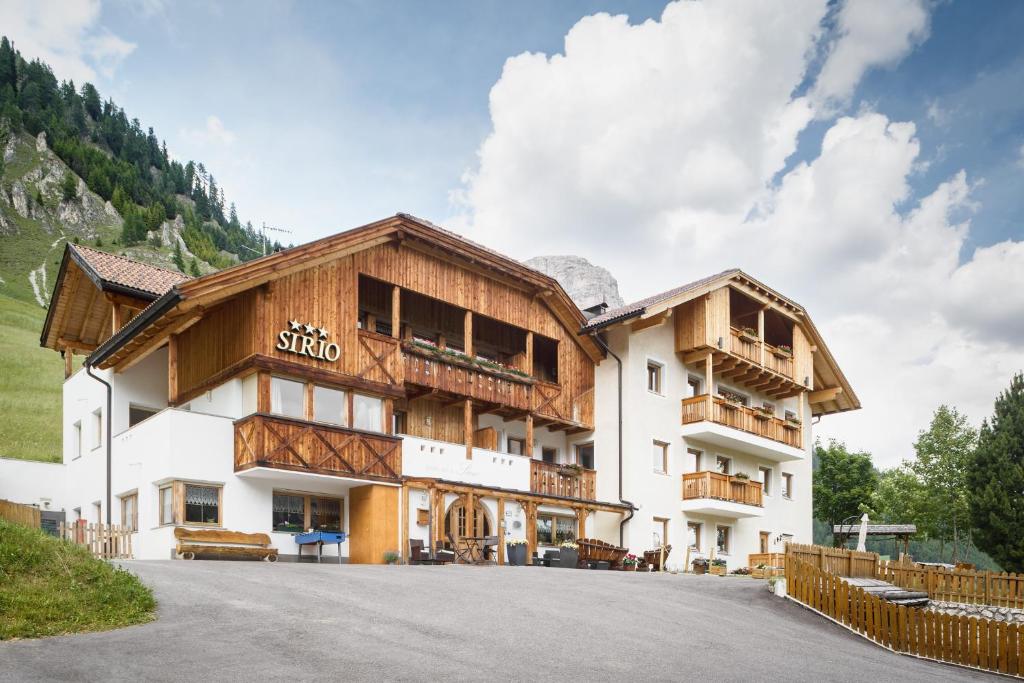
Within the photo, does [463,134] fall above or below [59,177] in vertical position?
below

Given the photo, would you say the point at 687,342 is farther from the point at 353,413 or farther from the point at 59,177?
the point at 59,177

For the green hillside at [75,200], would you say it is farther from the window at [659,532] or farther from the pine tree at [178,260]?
the window at [659,532]

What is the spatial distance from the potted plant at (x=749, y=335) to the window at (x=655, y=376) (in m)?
3.46

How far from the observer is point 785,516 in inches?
1603

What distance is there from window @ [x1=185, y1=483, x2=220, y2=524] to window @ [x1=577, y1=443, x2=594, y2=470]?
1428 centimetres

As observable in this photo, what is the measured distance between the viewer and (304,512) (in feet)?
84.0

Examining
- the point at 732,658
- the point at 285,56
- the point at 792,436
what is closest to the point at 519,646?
the point at 732,658

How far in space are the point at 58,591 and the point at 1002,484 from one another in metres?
34.9

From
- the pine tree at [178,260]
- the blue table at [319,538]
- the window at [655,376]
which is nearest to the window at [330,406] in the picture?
the blue table at [319,538]

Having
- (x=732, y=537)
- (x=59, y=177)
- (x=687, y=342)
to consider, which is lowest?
(x=732, y=537)

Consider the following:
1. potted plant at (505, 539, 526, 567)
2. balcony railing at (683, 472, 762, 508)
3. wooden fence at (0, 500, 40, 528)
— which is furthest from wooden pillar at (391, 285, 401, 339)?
balcony railing at (683, 472, 762, 508)

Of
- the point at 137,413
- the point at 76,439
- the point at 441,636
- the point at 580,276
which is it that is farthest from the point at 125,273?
the point at 580,276

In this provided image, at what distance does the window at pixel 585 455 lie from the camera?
34.5 m

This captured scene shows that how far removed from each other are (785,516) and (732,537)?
456 cm
